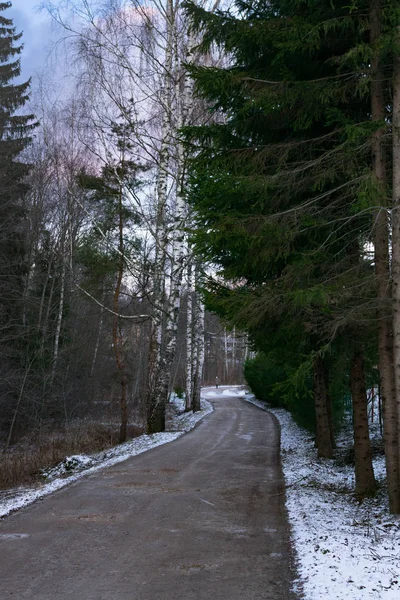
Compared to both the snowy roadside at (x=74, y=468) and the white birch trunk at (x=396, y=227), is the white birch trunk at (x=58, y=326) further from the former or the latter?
the white birch trunk at (x=396, y=227)

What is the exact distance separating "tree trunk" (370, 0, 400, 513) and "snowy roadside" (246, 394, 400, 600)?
70 cm

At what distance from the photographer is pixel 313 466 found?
11.3 metres

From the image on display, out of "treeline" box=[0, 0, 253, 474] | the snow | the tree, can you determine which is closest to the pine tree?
"treeline" box=[0, 0, 253, 474]

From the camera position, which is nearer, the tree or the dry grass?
the tree

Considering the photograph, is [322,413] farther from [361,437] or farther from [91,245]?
[91,245]

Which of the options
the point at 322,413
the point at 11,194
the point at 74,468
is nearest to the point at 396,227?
the point at 322,413

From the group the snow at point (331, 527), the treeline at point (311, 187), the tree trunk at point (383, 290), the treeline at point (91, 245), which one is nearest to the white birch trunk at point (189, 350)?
the treeline at point (91, 245)

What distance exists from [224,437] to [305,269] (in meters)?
11.0

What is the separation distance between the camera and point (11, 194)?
2067 centimetres

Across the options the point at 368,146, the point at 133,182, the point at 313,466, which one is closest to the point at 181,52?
the point at 133,182

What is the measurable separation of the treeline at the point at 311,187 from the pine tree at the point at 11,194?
40.7 ft

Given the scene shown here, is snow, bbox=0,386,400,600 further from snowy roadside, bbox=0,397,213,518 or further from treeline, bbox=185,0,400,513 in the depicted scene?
treeline, bbox=185,0,400,513

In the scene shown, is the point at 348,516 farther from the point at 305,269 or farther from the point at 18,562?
the point at 18,562

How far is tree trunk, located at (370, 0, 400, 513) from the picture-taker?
23.8 ft
